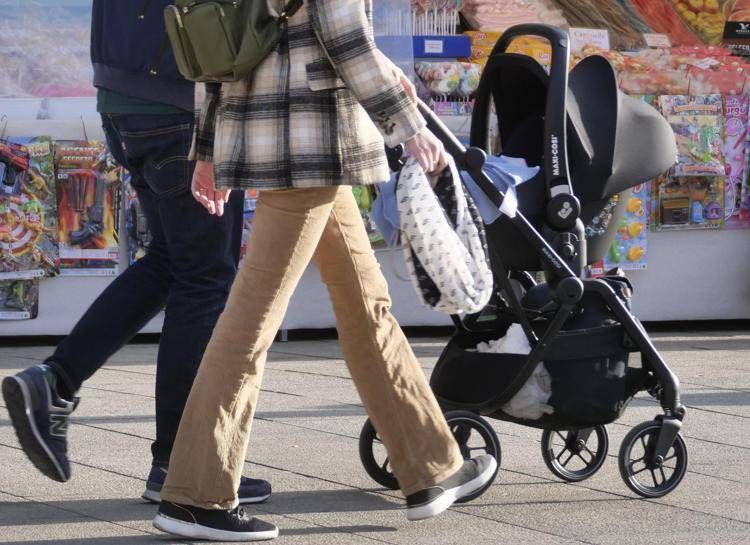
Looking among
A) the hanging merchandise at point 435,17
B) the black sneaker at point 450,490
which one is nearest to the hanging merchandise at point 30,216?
the hanging merchandise at point 435,17

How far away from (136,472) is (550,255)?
1.36 meters

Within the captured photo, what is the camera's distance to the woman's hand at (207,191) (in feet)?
10.5

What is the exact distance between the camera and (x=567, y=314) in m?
3.53

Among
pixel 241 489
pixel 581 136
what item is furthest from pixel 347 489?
pixel 581 136

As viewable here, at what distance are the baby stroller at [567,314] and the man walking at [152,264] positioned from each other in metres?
0.56

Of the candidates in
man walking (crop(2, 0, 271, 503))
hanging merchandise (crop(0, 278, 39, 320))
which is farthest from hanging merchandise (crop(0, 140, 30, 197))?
man walking (crop(2, 0, 271, 503))

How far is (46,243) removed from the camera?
612cm

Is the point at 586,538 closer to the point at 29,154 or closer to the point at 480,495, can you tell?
the point at 480,495

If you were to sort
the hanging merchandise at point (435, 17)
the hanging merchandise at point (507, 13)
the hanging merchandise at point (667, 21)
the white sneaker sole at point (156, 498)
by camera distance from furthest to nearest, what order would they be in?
the hanging merchandise at point (667, 21), the hanging merchandise at point (507, 13), the hanging merchandise at point (435, 17), the white sneaker sole at point (156, 498)

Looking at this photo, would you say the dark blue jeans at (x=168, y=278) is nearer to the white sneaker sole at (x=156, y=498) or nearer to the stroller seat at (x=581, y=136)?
the white sneaker sole at (x=156, y=498)

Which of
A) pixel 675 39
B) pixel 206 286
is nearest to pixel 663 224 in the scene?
pixel 675 39

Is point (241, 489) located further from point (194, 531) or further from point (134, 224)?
point (134, 224)

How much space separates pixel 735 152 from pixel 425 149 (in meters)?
Answer: 4.06

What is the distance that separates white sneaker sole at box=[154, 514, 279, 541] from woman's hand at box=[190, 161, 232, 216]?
0.76 metres
